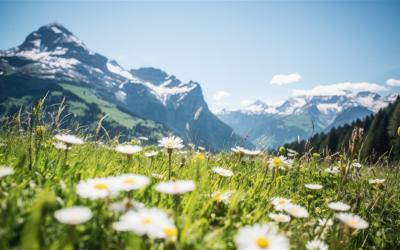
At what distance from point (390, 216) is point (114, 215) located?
173 inches

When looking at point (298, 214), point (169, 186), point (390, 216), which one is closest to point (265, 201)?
point (298, 214)

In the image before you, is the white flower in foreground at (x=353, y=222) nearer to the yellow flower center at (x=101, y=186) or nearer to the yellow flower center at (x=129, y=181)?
the yellow flower center at (x=129, y=181)

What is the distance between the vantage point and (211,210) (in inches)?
114

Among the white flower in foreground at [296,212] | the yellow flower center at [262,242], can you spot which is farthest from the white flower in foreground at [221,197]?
the yellow flower center at [262,242]

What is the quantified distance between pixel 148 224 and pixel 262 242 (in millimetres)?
667

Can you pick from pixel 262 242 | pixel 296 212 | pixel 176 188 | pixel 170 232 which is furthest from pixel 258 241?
pixel 296 212

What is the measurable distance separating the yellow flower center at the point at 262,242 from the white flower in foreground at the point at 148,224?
18.9 inches

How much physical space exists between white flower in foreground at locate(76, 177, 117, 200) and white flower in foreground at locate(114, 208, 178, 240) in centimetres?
22

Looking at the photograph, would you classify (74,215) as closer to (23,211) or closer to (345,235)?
(23,211)

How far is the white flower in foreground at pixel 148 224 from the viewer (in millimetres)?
1667

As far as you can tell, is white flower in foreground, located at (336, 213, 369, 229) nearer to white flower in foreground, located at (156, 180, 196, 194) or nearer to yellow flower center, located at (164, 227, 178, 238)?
white flower in foreground, located at (156, 180, 196, 194)

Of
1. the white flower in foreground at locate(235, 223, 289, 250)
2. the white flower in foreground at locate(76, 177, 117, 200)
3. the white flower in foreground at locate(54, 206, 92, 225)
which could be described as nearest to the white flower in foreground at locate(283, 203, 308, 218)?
the white flower in foreground at locate(235, 223, 289, 250)

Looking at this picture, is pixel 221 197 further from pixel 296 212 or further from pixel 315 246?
→ pixel 315 246

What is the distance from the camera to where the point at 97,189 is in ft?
6.72
